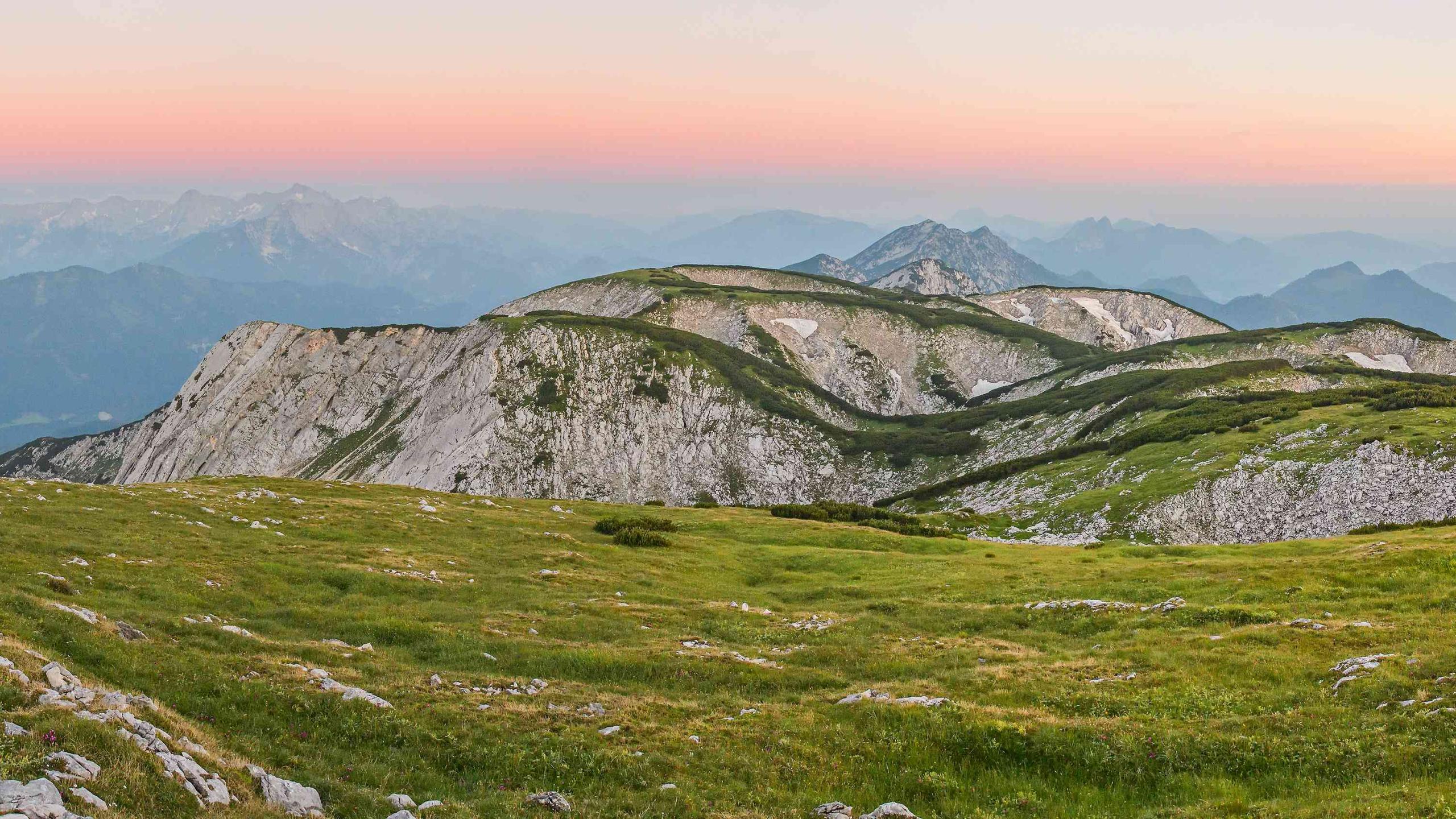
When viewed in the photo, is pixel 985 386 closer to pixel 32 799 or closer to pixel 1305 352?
pixel 1305 352

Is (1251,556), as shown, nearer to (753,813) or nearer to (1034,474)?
(753,813)

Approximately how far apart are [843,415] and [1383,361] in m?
95.3

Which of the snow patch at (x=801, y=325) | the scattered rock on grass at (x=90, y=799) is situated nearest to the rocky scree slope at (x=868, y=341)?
the snow patch at (x=801, y=325)

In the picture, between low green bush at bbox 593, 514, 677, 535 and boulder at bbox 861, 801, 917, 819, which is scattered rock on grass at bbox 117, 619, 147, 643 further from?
low green bush at bbox 593, 514, 677, 535

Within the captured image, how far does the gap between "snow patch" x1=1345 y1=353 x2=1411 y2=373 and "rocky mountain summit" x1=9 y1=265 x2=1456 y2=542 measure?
459mm

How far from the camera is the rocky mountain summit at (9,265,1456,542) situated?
61625 millimetres

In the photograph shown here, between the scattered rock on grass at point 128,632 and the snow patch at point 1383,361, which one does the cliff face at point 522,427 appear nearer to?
the snow patch at point 1383,361

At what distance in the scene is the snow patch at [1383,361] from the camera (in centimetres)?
13462

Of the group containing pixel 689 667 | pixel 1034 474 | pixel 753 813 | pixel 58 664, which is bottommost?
pixel 1034 474

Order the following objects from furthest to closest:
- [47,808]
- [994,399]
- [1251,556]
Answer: [994,399] < [1251,556] < [47,808]

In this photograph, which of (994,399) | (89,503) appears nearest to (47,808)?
(89,503)

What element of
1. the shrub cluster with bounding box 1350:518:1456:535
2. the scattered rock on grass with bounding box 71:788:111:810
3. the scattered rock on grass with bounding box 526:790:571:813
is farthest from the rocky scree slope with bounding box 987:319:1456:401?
the scattered rock on grass with bounding box 71:788:111:810

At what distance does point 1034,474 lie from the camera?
7919 centimetres

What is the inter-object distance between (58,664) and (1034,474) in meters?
78.3
